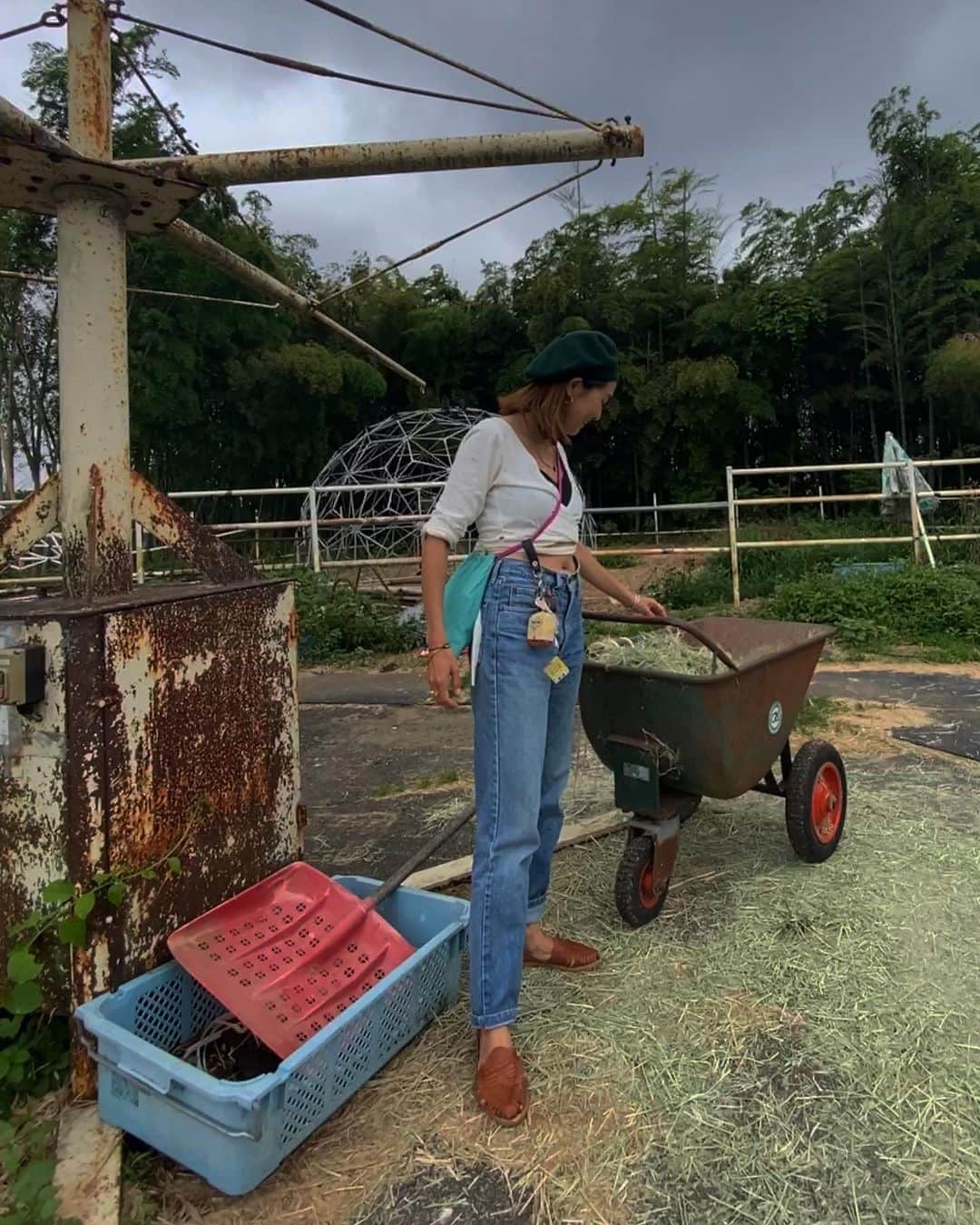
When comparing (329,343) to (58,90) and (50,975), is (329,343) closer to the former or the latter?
(58,90)

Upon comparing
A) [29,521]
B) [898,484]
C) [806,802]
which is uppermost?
[898,484]

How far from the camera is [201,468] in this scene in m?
17.8

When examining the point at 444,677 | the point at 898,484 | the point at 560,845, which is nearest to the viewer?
the point at 444,677

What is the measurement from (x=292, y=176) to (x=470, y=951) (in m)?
1.87

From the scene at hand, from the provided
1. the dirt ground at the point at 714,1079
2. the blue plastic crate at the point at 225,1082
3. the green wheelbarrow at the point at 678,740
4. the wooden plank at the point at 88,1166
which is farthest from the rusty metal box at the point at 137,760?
the green wheelbarrow at the point at 678,740

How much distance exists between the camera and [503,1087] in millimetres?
1708

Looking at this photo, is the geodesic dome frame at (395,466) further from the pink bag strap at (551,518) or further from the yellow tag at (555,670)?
the yellow tag at (555,670)

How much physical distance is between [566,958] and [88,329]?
190 centimetres

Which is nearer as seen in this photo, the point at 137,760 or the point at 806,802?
the point at 137,760

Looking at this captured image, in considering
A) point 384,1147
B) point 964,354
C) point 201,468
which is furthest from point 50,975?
point 201,468

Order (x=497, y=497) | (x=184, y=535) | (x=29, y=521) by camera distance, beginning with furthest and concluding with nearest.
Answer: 1. (x=184, y=535)
2. (x=29, y=521)
3. (x=497, y=497)

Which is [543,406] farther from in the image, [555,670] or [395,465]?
[395,465]

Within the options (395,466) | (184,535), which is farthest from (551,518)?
(395,466)

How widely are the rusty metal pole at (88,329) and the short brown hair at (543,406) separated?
93cm
